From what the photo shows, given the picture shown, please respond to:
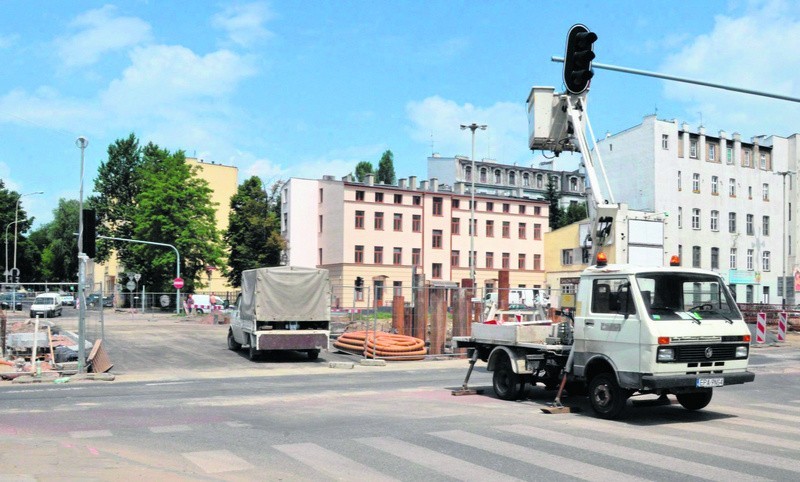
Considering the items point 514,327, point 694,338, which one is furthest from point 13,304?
point 694,338

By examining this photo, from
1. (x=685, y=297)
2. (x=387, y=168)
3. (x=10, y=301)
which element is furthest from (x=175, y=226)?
(x=685, y=297)

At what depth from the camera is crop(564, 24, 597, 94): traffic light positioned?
12.3 m

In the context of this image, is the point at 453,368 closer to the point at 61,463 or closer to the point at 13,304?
the point at 61,463

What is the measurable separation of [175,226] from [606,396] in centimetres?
5928

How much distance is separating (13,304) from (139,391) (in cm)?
1915

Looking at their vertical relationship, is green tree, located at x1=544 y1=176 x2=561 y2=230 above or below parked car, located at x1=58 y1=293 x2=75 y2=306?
above

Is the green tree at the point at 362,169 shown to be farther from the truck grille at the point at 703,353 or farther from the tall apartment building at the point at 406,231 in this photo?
the truck grille at the point at 703,353

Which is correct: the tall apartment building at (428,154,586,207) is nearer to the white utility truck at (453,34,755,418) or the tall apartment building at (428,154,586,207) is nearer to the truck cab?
the white utility truck at (453,34,755,418)

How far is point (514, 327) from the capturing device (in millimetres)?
13633

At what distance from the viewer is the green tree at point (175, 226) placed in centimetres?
6610

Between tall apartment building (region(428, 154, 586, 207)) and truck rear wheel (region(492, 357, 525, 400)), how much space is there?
8429 cm

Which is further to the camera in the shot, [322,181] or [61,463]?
[322,181]

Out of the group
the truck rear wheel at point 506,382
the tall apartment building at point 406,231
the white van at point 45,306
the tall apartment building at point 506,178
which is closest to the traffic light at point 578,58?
the truck rear wheel at point 506,382

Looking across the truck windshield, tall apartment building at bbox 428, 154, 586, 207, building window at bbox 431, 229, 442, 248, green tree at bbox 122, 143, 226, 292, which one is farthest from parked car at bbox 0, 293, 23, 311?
tall apartment building at bbox 428, 154, 586, 207
